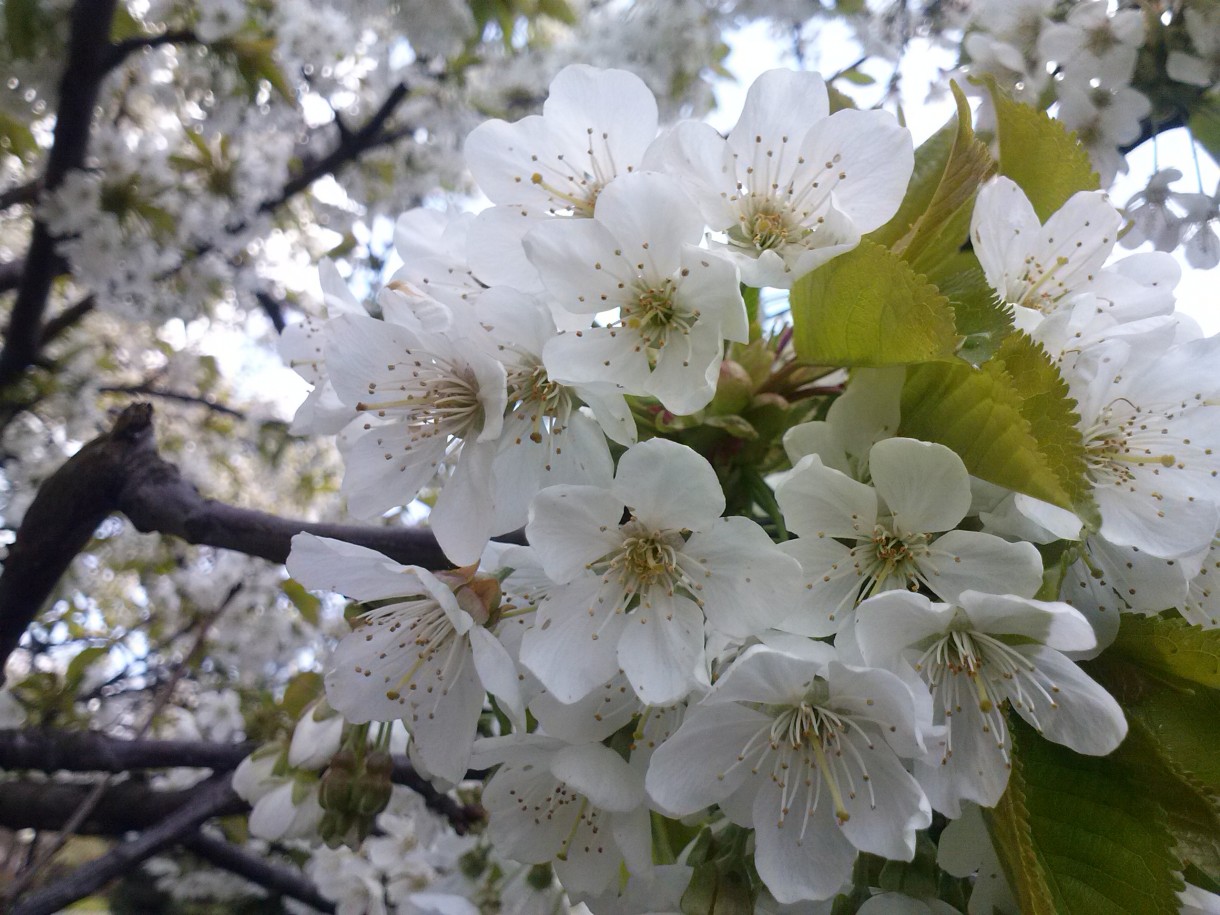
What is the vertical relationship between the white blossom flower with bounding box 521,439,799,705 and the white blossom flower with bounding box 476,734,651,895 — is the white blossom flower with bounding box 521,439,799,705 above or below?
above

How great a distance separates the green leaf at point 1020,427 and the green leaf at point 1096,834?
0.25 meters

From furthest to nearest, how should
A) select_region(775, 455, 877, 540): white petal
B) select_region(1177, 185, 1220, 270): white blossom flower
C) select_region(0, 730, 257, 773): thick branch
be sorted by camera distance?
select_region(0, 730, 257, 773): thick branch < select_region(1177, 185, 1220, 270): white blossom flower < select_region(775, 455, 877, 540): white petal

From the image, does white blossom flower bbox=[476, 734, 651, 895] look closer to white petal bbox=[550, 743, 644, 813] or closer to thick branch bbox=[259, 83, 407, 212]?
white petal bbox=[550, 743, 644, 813]

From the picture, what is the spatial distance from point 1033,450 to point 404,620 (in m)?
0.61

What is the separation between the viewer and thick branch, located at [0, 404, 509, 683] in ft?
3.68

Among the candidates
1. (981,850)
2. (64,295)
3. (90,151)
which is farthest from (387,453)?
(64,295)

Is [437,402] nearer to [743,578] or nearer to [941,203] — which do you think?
[743,578]

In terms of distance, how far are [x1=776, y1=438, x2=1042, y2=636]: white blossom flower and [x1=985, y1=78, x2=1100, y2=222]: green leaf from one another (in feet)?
1.33

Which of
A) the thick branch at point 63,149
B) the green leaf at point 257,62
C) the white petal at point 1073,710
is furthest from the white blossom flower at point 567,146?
the green leaf at point 257,62

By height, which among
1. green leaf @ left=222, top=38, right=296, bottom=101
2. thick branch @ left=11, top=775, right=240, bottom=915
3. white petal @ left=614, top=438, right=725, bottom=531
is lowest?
thick branch @ left=11, top=775, right=240, bottom=915

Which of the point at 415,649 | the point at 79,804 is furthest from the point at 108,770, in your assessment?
the point at 415,649

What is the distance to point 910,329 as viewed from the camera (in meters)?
0.62

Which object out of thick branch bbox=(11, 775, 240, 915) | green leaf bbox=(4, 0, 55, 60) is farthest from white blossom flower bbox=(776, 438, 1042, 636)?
green leaf bbox=(4, 0, 55, 60)

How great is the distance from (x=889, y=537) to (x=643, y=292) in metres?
0.32
